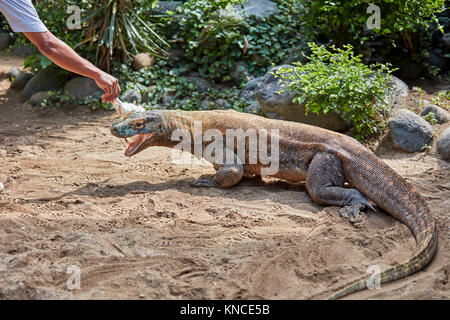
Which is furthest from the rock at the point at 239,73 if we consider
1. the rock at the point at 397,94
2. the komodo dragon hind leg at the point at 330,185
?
the komodo dragon hind leg at the point at 330,185

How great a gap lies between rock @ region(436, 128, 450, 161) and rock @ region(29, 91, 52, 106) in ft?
22.1

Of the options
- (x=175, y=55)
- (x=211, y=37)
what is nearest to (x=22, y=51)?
(x=175, y=55)

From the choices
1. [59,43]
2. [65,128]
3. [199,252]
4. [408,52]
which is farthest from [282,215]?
[408,52]

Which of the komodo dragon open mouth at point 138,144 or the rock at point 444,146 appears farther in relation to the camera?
the rock at point 444,146

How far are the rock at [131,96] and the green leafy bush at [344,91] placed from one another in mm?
3151

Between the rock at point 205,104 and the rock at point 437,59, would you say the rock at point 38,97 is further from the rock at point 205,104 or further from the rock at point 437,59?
the rock at point 437,59

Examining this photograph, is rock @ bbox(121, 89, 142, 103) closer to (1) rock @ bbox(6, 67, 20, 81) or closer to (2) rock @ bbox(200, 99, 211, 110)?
(2) rock @ bbox(200, 99, 211, 110)

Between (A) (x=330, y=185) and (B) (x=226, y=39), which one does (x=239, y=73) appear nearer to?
(B) (x=226, y=39)

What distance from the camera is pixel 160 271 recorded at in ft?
12.0

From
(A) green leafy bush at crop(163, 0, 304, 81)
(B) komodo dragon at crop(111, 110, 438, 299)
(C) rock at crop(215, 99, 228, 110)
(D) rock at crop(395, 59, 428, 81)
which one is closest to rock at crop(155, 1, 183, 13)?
(A) green leafy bush at crop(163, 0, 304, 81)

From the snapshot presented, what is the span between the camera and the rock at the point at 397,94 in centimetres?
707

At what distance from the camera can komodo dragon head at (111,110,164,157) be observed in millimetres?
5375

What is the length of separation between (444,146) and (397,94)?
165 centimetres

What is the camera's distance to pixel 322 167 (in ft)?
16.5
